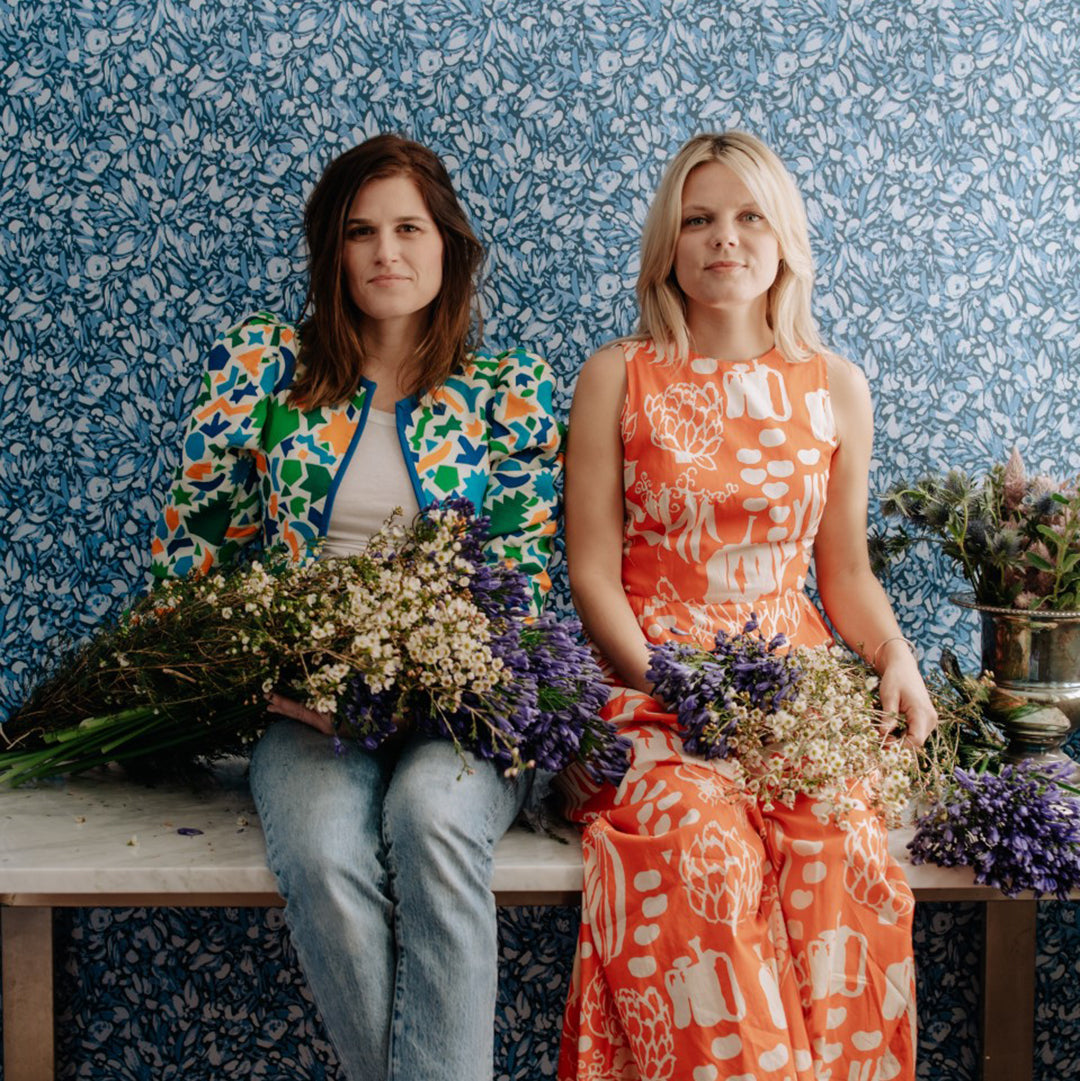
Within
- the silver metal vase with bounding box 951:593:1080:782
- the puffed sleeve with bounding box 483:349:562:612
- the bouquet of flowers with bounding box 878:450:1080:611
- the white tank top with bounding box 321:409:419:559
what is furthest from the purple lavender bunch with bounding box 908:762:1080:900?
the white tank top with bounding box 321:409:419:559

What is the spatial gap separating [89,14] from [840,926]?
2134 mm

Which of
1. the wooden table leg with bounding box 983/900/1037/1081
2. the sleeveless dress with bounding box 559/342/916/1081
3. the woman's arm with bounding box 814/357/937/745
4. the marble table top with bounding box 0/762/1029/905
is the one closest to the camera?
the sleeveless dress with bounding box 559/342/916/1081

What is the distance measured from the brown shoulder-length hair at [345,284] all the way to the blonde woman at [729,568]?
0.27 meters

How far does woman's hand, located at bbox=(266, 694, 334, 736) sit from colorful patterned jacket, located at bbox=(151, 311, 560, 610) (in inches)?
14.2

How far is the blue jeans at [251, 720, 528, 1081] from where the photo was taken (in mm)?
1419

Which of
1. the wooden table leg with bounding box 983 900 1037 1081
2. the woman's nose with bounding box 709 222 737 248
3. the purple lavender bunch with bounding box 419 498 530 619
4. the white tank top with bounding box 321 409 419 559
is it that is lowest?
the wooden table leg with bounding box 983 900 1037 1081

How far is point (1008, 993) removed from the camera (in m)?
2.13

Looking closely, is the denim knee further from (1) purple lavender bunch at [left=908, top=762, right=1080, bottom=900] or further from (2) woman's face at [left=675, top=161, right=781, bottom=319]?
(2) woman's face at [left=675, top=161, right=781, bottom=319]

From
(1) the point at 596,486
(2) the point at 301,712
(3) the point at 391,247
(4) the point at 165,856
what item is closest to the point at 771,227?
(1) the point at 596,486

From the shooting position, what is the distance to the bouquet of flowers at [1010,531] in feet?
6.25

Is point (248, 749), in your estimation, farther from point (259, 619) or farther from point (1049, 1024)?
point (1049, 1024)

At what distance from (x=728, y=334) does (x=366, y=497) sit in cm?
72

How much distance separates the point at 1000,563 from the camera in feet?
6.35

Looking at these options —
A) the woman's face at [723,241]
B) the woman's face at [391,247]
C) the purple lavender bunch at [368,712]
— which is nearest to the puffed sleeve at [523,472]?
the woman's face at [391,247]
